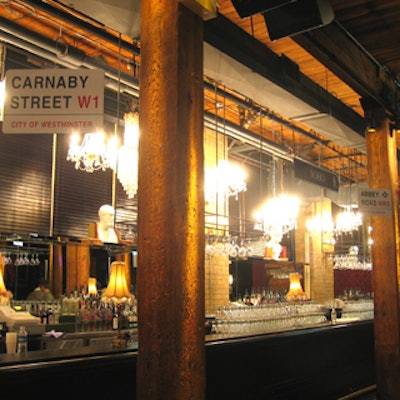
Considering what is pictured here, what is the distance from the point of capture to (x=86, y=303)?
23.7ft

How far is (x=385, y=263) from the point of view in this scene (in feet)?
22.0

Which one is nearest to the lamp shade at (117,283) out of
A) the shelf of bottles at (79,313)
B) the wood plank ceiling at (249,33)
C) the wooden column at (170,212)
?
the shelf of bottles at (79,313)

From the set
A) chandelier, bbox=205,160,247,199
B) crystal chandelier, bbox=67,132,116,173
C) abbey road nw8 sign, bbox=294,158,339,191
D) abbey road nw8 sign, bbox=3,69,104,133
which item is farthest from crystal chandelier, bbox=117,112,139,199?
abbey road nw8 sign, bbox=3,69,104,133

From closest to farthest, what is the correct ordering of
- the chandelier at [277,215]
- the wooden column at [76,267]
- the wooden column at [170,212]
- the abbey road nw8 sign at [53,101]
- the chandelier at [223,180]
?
the wooden column at [170,212] < the abbey road nw8 sign at [53,101] < the wooden column at [76,267] < the chandelier at [223,180] < the chandelier at [277,215]

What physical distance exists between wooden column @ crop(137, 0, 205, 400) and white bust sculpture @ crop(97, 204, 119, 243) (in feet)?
12.5

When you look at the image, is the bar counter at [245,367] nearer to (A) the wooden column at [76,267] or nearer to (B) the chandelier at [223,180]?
(B) the chandelier at [223,180]

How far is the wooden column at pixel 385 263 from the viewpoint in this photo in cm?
649

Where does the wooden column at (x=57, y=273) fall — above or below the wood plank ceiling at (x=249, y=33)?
below

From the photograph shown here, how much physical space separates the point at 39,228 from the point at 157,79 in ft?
15.4

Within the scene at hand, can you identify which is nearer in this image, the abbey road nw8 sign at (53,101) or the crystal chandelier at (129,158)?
the abbey road nw8 sign at (53,101)

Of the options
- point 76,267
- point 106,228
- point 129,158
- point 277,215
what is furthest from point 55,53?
point 277,215

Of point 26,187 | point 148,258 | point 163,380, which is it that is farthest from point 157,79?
point 26,187

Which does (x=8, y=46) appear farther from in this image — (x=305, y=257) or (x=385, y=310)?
(x=305, y=257)

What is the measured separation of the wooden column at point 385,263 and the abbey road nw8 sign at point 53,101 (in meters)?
4.34
